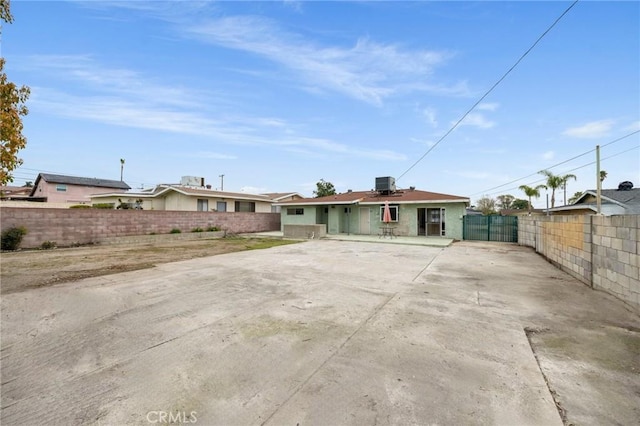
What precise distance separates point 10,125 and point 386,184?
739 inches

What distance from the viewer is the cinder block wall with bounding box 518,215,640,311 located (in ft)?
14.9

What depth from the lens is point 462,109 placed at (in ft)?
39.2

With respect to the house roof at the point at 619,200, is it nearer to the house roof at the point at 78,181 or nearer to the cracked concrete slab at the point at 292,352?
the cracked concrete slab at the point at 292,352

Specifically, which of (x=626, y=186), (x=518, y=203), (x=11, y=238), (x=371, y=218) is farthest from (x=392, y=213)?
(x=518, y=203)

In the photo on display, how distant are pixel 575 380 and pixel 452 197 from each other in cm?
1607

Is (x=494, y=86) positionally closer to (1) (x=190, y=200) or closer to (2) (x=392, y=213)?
(2) (x=392, y=213)

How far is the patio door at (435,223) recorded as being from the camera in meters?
17.8

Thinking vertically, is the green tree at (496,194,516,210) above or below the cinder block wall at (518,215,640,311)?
above

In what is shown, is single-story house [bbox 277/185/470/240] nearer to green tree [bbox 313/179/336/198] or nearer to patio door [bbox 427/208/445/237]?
patio door [bbox 427/208/445/237]

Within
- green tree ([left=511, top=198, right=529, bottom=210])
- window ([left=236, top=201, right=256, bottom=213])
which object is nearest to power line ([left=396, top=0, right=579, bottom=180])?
window ([left=236, top=201, right=256, bottom=213])

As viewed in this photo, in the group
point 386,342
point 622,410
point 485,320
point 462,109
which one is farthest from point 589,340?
point 462,109

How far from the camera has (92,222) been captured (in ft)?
44.9

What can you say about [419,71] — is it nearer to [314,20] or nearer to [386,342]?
[314,20]

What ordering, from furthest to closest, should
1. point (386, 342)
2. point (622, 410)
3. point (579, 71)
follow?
point (579, 71) → point (386, 342) → point (622, 410)
